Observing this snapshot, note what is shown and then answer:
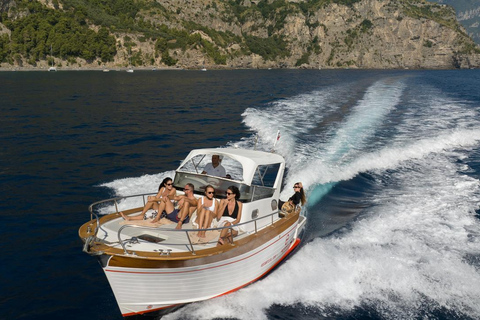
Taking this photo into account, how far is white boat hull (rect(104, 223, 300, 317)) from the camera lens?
7.88 meters

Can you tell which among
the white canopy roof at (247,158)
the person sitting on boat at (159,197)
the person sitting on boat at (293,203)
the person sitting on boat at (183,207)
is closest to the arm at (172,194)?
the person sitting on boat at (159,197)

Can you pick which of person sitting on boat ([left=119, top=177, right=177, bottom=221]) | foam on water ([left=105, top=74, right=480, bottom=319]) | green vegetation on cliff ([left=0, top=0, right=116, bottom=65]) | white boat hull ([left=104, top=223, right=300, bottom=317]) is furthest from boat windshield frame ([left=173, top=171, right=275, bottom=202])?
green vegetation on cliff ([left=0, top=0, right=116, bottom=65])

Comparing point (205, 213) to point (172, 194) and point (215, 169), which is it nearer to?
point (172, 194)

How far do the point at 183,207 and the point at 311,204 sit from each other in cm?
660

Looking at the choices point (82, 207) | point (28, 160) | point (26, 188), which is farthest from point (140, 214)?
point (28, 160)

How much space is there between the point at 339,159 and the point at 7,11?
166054 millimetres

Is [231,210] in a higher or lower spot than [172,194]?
lower

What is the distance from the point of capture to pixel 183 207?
31.2 ft

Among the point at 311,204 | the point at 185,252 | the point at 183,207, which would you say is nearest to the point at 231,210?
the point at 183,207

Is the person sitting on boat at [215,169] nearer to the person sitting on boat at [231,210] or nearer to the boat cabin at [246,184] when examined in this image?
the boat cabin at [246,184]

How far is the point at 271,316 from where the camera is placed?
8.27 metres

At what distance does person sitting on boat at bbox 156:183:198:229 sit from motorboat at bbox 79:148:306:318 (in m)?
0.24

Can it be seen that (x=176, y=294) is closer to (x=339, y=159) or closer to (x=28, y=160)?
(x=339, y=159)

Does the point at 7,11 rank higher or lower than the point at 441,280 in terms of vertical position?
higher
